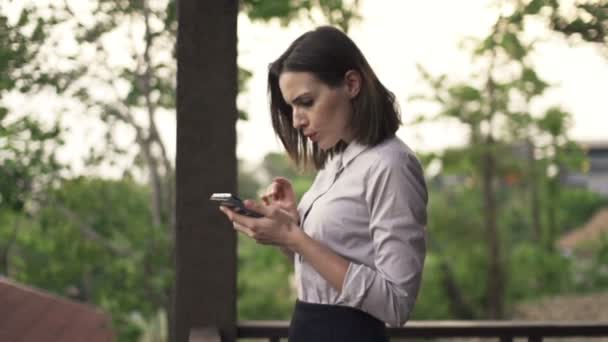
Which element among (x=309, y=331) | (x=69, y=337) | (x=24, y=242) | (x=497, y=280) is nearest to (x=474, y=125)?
(x=497, y=280)

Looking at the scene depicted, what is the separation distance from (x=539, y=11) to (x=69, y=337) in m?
1.89

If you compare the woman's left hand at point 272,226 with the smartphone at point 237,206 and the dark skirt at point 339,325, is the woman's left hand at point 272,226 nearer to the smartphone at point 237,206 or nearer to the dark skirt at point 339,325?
the smartphone at point 237,206

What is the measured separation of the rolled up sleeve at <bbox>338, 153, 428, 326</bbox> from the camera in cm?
149

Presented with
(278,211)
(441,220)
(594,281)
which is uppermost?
(278,211)

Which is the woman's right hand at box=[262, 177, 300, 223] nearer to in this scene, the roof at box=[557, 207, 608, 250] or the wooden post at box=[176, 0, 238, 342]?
the wooden post at box=[176, 0, 238, 342]

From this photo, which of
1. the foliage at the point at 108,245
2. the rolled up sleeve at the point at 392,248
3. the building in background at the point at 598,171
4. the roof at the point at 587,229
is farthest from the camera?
the building in background at the point at 598,171

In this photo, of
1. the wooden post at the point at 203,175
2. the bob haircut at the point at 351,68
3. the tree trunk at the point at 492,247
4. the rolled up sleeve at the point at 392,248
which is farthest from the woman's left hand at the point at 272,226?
the tree trunk at the point at 492,247

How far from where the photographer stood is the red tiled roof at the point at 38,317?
244 cm

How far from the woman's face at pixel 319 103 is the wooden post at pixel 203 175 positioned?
0.63 meters

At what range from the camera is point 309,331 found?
1678mm

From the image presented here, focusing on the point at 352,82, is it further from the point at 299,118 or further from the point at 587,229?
the point at 587,229

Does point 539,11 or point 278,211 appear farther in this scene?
point 539,11

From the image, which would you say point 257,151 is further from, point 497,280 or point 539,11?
point 497,280

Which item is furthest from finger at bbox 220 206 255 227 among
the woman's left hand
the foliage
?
the foliage
